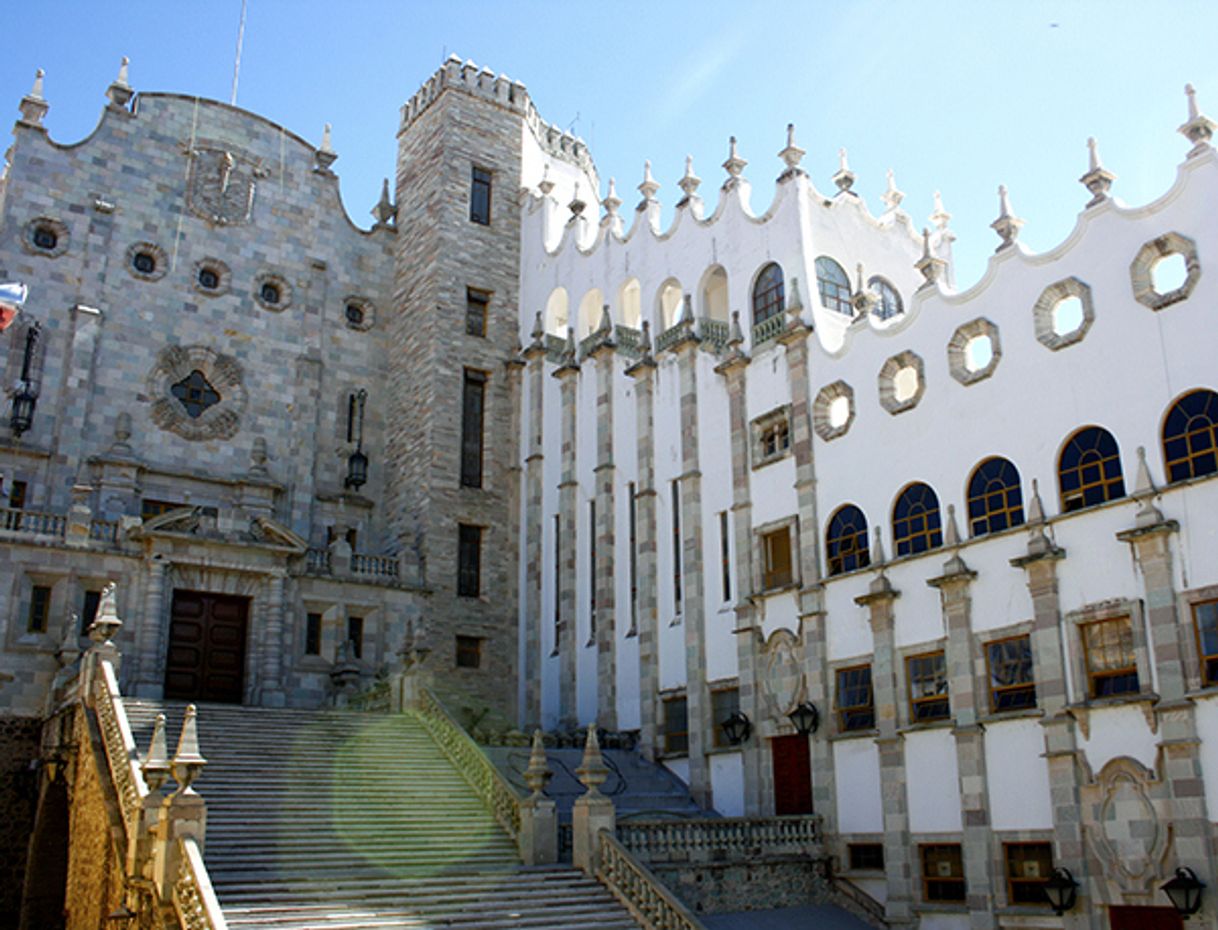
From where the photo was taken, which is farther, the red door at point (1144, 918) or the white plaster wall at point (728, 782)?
the white plaster wall at point (728, 782)

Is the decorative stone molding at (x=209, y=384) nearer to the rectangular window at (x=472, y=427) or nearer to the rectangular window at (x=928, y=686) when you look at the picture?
the rectangular window at (x=472, y=427)

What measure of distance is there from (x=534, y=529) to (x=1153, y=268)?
17778mm

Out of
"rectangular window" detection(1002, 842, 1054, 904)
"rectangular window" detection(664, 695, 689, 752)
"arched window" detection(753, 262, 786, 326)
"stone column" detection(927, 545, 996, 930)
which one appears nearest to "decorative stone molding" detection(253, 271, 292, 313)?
"arched window" detection(753, 262, 786, 326)

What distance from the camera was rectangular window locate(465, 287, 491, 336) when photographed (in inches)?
1379

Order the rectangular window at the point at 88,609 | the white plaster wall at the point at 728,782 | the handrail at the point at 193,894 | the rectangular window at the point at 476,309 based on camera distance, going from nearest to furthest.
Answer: the handrail at the point at 193,894 → the white plaster wall at the point at 728,782 → the rectangular window at the point at 88,609 → the rectangular window at the point at 476,309

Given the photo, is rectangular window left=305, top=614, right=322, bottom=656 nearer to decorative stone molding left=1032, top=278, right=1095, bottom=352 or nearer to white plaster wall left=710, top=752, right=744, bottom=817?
white plaster wall left=710, top=752, right=744, bottom=817

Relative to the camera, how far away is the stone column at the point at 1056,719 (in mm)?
18844

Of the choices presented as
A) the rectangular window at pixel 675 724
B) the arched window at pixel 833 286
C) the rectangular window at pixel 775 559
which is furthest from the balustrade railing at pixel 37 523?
the arched window at pixel 833 286

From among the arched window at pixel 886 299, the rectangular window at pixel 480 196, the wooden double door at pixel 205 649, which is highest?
the rectangular window at pixel 480 196

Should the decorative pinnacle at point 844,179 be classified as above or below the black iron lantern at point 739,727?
above

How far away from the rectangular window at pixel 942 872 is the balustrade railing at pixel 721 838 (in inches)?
94.8

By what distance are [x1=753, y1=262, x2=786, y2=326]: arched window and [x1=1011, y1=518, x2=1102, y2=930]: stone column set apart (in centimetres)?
877

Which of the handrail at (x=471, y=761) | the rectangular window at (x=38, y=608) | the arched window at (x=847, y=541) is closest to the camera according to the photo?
the handrail at (x=471, y=761)

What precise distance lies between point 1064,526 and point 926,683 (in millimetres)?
4017
